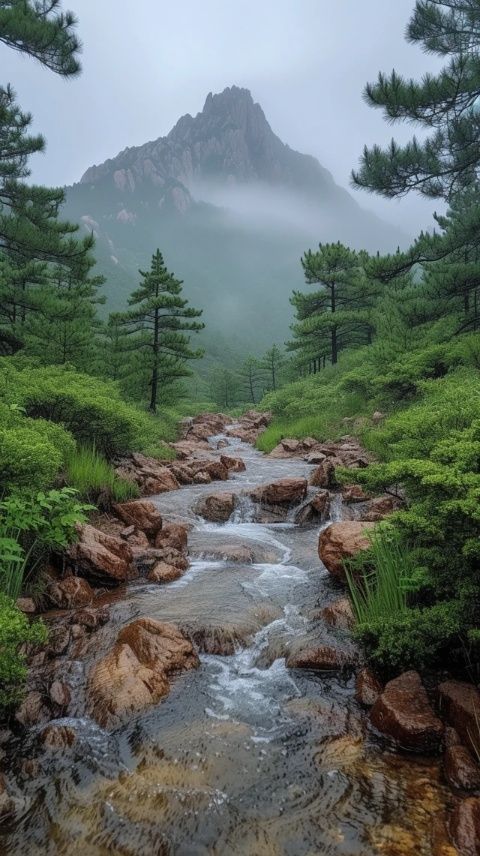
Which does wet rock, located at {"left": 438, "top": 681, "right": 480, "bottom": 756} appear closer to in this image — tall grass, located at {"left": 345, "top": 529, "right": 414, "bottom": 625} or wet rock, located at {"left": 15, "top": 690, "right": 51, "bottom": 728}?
tall grass, located at {"left": 345, "top": 529, "right": 414, "bottom": 625}

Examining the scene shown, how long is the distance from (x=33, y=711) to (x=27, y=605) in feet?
4.85

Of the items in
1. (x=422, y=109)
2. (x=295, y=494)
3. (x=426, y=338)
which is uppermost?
(x=422, y=109)

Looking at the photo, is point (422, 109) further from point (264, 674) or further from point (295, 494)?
point (264, 674)

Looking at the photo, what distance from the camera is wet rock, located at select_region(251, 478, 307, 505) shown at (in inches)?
410

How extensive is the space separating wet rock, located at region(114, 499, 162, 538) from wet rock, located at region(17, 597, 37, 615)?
2929mm

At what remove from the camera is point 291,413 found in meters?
22.4

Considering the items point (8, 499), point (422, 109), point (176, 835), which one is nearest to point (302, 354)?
point (422, 109)

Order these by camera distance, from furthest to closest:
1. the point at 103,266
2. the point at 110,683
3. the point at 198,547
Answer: the point at 103,266, the point at 198,547, the point at 110,683

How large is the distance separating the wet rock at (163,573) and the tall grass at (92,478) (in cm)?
209

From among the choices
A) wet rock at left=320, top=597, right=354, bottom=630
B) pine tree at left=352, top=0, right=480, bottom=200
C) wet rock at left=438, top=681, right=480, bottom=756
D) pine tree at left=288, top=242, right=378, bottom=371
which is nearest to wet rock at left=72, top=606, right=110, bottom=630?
wet rock at left=320, top=597, right=354, bottom=630

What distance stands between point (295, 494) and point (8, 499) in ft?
21.7

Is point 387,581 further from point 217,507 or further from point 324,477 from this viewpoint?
point 324,477

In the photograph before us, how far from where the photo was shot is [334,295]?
27.2 meters

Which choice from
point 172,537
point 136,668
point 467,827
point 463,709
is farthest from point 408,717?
point 172,537
